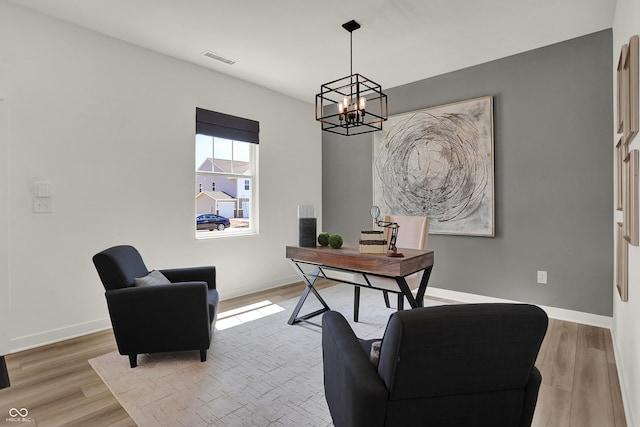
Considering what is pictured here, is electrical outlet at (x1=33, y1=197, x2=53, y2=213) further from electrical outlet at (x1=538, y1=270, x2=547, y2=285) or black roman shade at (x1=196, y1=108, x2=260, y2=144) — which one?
electrical outlet at (x1=538, y1=270, x2=547, y2=285)

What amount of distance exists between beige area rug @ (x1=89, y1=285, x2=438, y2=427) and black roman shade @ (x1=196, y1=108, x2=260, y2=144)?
84.2 inches

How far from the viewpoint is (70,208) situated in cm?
293

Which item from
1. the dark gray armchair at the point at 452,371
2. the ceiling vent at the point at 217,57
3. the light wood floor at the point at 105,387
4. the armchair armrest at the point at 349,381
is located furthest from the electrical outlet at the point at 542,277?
the ceiling vent at the point at 217,57

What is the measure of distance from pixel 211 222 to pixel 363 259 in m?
2.25

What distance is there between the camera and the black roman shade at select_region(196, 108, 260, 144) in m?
3.84

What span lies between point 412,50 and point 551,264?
252 centimetres

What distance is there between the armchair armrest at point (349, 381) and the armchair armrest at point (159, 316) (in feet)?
3.62

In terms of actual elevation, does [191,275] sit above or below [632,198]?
below

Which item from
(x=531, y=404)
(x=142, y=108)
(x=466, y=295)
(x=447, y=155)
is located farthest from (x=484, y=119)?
(x=142, y=108)

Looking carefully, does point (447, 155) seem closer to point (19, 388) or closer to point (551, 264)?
point (551, 264)

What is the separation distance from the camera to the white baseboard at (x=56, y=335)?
2.66 meters

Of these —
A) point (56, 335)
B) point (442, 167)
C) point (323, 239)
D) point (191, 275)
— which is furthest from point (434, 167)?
point (56, 335)

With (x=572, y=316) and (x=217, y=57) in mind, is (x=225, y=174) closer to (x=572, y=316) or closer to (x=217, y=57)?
(x=217, y=57)

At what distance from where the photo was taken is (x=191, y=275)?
9.44 feet
